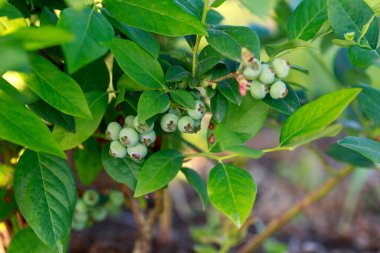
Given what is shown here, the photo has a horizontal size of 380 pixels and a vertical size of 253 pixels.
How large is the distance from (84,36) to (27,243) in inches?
21.1

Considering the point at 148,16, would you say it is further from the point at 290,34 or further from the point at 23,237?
the point at 23,237

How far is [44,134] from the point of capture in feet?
2.31

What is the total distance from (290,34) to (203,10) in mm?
166

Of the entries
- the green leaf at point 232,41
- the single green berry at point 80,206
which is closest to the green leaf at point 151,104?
the green leaf at point 232,41

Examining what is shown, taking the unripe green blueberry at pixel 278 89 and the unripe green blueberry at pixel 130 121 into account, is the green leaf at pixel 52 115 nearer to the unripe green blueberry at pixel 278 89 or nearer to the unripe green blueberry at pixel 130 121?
the unripe green blueberry at pixel 130 121

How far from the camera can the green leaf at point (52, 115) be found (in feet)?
2.73

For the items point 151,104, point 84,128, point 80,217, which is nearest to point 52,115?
point 84,128

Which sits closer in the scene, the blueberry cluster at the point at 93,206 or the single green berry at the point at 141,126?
the single green berry at the point at 141,126

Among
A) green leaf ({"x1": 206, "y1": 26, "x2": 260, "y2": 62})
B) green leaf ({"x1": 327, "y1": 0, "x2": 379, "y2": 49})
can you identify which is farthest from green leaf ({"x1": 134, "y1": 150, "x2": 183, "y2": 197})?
green leaf ({"x1": 327, "y1": 0, "x2": 379, "y2": 49})

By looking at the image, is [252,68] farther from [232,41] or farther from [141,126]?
[141,126]

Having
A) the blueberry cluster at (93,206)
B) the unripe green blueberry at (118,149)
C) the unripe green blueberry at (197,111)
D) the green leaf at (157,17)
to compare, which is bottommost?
the blueberry cluster at (93,206)

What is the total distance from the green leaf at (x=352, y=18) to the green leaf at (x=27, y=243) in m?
0.62

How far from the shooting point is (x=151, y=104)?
0.79 m

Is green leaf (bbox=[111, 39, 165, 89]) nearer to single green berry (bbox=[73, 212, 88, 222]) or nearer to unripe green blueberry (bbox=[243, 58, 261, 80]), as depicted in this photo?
unripe green blueberry (bbox=[243, 58, 261, 80])
